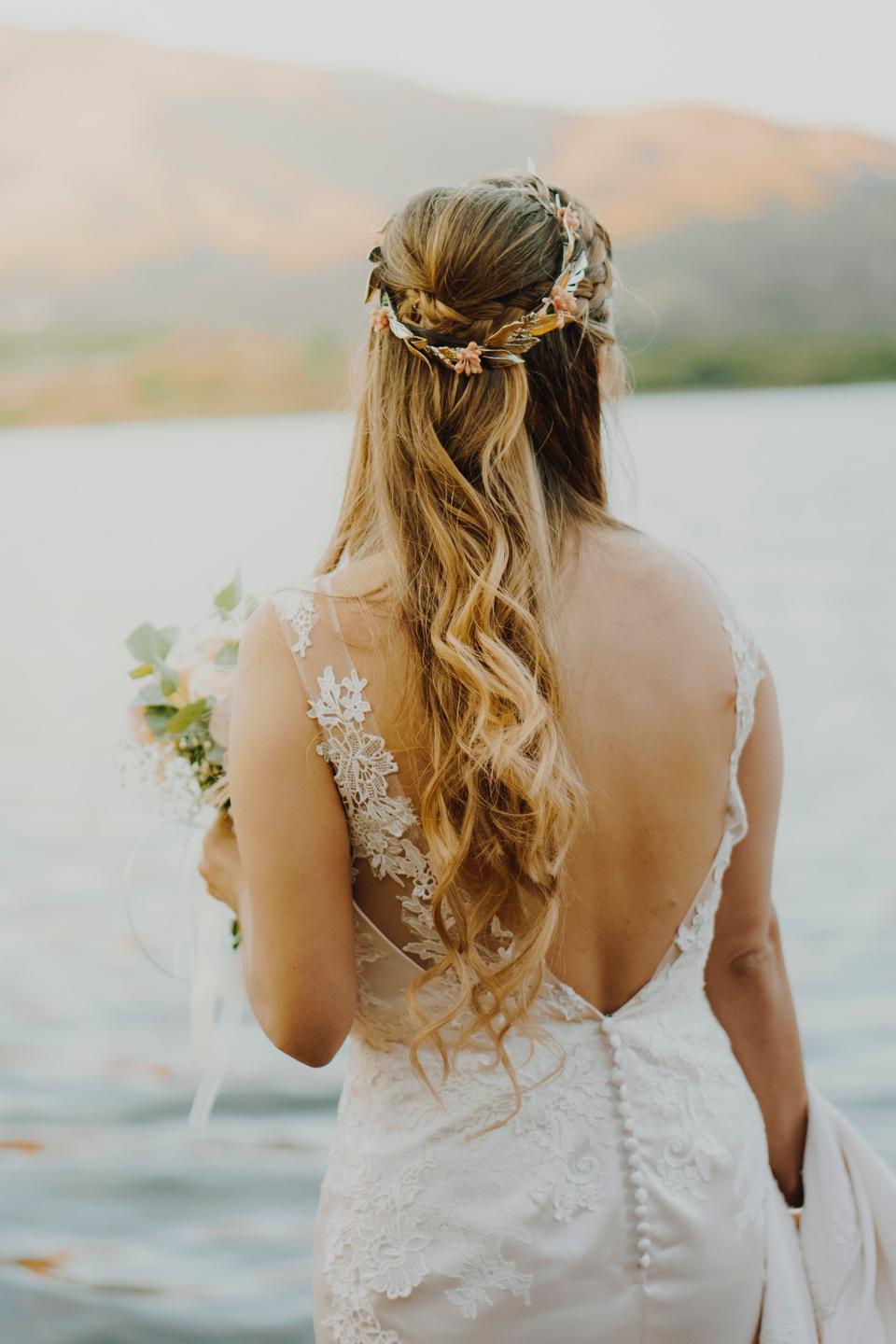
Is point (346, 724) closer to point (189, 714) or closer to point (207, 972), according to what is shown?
point (189, 714)

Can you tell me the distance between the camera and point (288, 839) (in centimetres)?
104

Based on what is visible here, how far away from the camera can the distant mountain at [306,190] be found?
11.8 metres

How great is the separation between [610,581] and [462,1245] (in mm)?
571

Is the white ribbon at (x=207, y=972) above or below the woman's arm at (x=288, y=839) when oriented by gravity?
below

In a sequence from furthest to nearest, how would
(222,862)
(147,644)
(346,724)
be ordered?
(147,644) < (222,862) < (346,724)

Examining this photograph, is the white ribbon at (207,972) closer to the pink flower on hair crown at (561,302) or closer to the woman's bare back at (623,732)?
the woman's bare back at (623,732)

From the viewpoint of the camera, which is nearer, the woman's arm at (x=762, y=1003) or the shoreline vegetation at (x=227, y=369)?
the woman's arm at (x=762, y=1003)

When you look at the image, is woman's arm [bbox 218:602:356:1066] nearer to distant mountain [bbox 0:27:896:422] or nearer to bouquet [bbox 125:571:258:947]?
bouquet [bbox 125:571:258:947]

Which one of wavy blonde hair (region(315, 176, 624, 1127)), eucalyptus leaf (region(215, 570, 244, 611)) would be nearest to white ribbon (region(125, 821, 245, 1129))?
eucalyptus leaf (region(215, 570, 244, 611))

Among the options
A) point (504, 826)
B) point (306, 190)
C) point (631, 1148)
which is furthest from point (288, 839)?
point (306, 190)

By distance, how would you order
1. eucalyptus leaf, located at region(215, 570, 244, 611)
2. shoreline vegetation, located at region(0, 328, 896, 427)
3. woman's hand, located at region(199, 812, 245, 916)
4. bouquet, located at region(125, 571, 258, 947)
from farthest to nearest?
shoreline vegetation, located at region(0, 328, 896, 427), eucalyptus leaf, located at region(215, 570, 244, 611), bouquet, located at region(125, 571, 258, 947), woman's hand, located at region(199, 812, 245, 916)

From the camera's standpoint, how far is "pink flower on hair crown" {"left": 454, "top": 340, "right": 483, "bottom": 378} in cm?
103

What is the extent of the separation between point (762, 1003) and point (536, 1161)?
1.11 feet

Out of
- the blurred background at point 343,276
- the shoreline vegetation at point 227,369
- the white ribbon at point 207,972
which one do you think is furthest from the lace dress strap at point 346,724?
the shoreline vegetation at point 227,369
